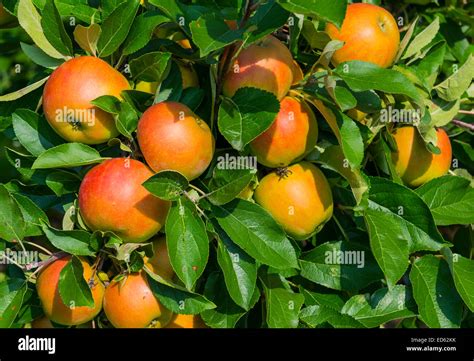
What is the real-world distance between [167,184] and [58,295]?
1.24ft

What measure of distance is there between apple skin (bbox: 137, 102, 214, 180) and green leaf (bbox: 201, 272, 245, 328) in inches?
11.7

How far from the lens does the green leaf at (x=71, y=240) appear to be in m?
1.41

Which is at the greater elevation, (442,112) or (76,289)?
(442,112)

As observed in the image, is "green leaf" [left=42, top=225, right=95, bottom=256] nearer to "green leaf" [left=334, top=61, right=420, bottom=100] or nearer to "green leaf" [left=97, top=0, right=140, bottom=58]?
"green leaf" [left=97, top=0, right=140, bottom=58]

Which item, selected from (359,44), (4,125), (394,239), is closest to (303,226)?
(394,239)

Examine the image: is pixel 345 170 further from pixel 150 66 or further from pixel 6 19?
pixel 6 19

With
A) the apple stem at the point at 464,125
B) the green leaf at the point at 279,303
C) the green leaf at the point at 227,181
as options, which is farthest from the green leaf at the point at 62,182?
the apple stem at the point at 464,125

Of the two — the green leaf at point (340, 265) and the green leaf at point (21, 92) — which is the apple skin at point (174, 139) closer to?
the green leaf at point (21, 92)

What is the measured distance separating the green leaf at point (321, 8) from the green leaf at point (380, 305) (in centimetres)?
76

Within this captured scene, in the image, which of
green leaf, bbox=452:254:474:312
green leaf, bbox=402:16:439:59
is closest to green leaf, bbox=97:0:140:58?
green leaf, bbox=402:16:439:59

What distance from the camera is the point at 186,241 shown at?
4.40 ft

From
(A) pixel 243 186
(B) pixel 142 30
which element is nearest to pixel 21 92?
(B) pixel 142 30

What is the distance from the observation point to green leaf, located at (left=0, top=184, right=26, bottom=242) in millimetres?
1516
